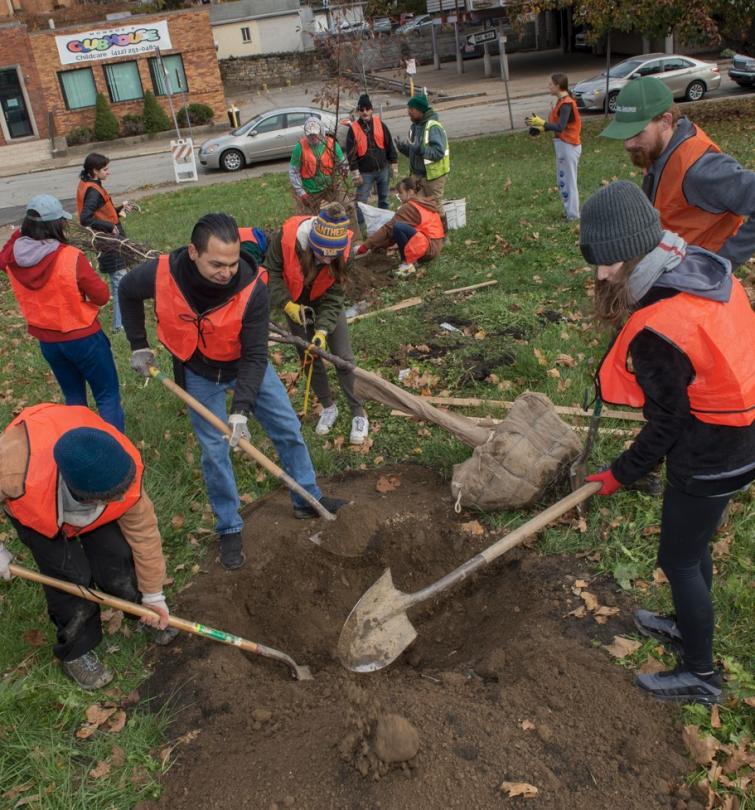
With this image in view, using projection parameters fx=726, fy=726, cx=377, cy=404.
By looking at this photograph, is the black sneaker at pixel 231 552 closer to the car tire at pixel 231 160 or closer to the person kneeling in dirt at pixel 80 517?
the person kneeling in dirt at pixel 80 517

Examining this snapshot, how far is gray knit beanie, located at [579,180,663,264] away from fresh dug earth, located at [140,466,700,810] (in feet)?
6.24

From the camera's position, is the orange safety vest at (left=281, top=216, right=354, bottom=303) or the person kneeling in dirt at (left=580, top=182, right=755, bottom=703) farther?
the orange safety vest at (left=281, top=216, right=354, bottom=303)

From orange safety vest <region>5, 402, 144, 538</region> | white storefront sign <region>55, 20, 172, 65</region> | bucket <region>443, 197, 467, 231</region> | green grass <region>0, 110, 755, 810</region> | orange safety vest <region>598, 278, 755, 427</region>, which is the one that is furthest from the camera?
white storefront sign <region>55, 20, 172, 65</region>

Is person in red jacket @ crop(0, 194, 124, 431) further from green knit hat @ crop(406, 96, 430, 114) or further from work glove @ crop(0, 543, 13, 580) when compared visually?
green knit hat @ crop(406, 96, 430, 114)

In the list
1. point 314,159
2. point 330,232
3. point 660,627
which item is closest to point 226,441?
point 330,232

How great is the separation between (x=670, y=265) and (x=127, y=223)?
13785mm

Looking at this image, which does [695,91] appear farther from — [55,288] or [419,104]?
[55,288]

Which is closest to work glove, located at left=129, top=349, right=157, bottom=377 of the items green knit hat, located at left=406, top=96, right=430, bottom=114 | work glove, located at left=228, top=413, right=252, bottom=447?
work glove, located at left=228, top=413, right=252, bottom=447

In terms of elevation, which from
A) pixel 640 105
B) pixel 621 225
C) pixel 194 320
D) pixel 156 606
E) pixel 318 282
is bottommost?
pixel 156 606

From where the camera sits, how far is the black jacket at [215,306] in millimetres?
3803

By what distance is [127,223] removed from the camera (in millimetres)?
14594

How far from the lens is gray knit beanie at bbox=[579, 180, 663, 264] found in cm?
259

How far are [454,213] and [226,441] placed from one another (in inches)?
269

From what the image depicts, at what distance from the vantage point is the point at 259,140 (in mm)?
19797
